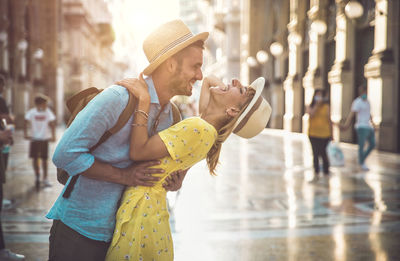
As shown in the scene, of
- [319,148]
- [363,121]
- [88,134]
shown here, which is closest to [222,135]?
[88,134]

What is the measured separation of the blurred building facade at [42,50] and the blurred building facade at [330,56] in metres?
13.9

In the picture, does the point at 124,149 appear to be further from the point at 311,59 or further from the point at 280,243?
the point at 311,59

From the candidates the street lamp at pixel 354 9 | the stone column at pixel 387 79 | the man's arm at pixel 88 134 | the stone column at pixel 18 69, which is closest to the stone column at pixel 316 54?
the stone column at pixel 387 79

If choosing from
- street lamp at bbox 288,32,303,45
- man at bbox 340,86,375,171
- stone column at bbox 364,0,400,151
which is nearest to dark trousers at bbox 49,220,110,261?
man at bbox 340,86,375,171

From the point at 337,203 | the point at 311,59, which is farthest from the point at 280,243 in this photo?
the point at 311,59

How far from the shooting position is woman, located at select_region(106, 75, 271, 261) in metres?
1.80

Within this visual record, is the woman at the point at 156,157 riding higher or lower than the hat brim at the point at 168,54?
lower

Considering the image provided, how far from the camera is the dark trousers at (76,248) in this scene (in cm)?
185

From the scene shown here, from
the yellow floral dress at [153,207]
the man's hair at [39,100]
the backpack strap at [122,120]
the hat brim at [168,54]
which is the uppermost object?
the man's hair at [39,100]

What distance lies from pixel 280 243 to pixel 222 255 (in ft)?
2.43

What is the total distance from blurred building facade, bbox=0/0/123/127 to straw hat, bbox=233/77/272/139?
854 inches

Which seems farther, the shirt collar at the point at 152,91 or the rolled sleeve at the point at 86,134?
the shirt collar at the point at 152,91

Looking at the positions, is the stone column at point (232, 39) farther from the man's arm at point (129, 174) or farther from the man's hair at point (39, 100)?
the man's arm at point (129, 174)

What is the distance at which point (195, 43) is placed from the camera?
197cm
